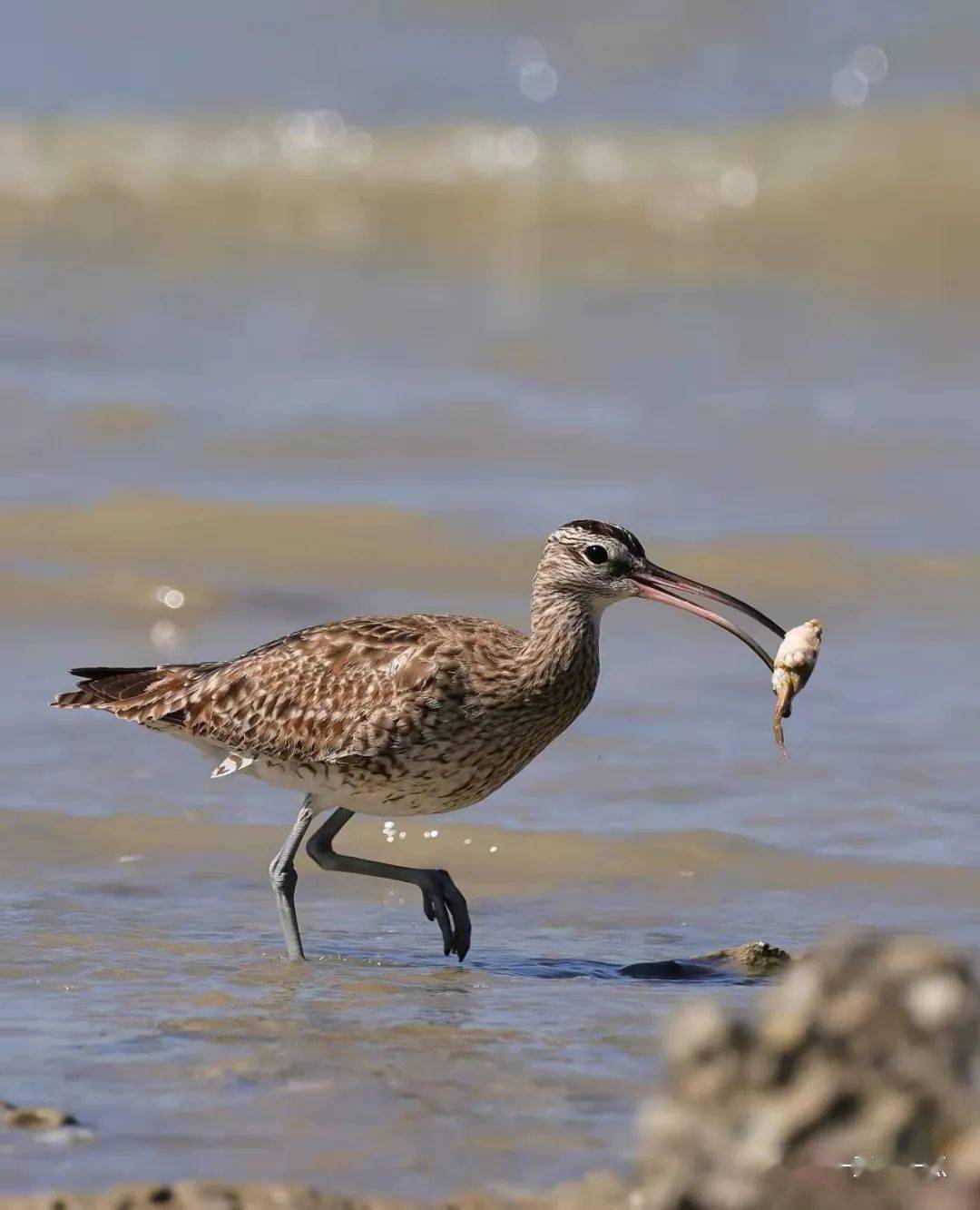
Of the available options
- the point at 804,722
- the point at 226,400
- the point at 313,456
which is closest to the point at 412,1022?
the point at 804,722

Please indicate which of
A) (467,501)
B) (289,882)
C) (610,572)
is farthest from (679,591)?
(467,501)

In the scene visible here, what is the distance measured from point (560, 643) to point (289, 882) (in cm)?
120

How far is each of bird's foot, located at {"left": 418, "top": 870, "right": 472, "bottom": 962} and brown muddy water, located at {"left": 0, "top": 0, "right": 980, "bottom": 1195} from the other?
81 mm

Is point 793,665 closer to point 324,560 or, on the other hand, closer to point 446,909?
point 446,909

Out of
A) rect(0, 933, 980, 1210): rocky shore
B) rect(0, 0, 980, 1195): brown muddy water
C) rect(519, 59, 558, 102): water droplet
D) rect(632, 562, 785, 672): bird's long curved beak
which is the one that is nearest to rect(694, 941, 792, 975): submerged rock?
rect(0, 0, 980, 1195): brown muddy water

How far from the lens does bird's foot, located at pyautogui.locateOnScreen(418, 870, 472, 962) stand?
749 centimetres

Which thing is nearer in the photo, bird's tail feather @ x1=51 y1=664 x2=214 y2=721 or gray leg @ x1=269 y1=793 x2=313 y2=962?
gray leg @ x1=269 y1=793 x2=313 y2=962

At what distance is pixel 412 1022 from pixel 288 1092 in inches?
34.0

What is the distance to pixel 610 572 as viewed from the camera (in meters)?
8.20

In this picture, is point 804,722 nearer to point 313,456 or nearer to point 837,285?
point 313,456

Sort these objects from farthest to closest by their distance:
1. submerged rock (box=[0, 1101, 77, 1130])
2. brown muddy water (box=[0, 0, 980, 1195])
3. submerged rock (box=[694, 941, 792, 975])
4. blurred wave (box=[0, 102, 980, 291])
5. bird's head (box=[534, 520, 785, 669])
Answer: blurred wave (box=[0, 102, 980, 291])
bird's head (box=[534, 520, 785, 669])
submerged rock (box=[694, 941, 792, 975])
brown muddy water (box=[0, 0, 980, 1195])
submerged rock (box=[0, 1101, 77, 1130])

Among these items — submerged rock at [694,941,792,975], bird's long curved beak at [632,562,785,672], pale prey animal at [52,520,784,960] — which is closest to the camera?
submerged rock at [694,941,792,975]

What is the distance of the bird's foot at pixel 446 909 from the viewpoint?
24.6 ft

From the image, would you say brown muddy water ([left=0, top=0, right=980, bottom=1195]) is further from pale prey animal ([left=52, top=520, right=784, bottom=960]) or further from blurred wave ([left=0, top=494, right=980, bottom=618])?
pale prey animal ([left=52, top=520, right=784, bottom=960])
